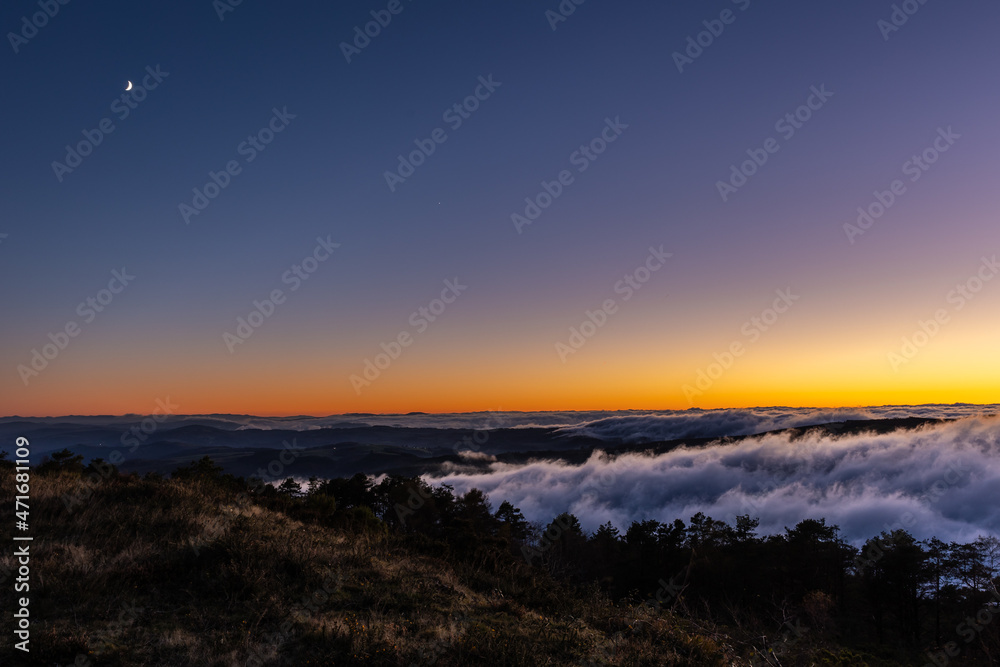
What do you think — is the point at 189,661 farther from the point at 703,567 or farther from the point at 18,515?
the point at 703,567

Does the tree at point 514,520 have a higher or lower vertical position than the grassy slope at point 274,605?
lower

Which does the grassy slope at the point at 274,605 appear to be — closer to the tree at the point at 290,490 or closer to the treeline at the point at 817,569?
the tree at the point at 290,490

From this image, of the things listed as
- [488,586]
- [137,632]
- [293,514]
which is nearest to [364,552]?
[488,586]

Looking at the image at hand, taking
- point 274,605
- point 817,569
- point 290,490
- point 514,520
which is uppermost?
point 274,605

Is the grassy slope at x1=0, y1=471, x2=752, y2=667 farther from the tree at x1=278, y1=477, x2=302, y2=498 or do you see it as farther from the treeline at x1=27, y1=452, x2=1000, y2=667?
the treeline at x1=27, y1=452, x2=1000, y2=667

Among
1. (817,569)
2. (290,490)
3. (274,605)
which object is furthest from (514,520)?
(274,605)

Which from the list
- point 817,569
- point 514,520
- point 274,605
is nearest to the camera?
point 274,605

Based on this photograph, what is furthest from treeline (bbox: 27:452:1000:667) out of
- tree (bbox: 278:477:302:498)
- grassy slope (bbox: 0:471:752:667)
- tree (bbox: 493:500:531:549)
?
grassy slope (bbox: 0:471:752:667)

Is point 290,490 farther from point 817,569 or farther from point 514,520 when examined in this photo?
point 817,569

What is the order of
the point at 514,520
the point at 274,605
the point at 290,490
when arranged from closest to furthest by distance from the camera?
the point at 274,605 → the point at 290,490 → the point at 514,520

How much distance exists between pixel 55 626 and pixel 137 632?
98 centimetres

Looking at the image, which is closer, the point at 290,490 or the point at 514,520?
the point at 290,490

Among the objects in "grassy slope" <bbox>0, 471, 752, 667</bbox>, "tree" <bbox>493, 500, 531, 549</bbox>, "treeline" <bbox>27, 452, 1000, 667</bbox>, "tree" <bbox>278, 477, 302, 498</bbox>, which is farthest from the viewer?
"tree" <bbox>493, 500, 531, 549</bbox>

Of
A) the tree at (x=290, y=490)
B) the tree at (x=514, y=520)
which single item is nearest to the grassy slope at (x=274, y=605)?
the tree at (x=290, y=490)
